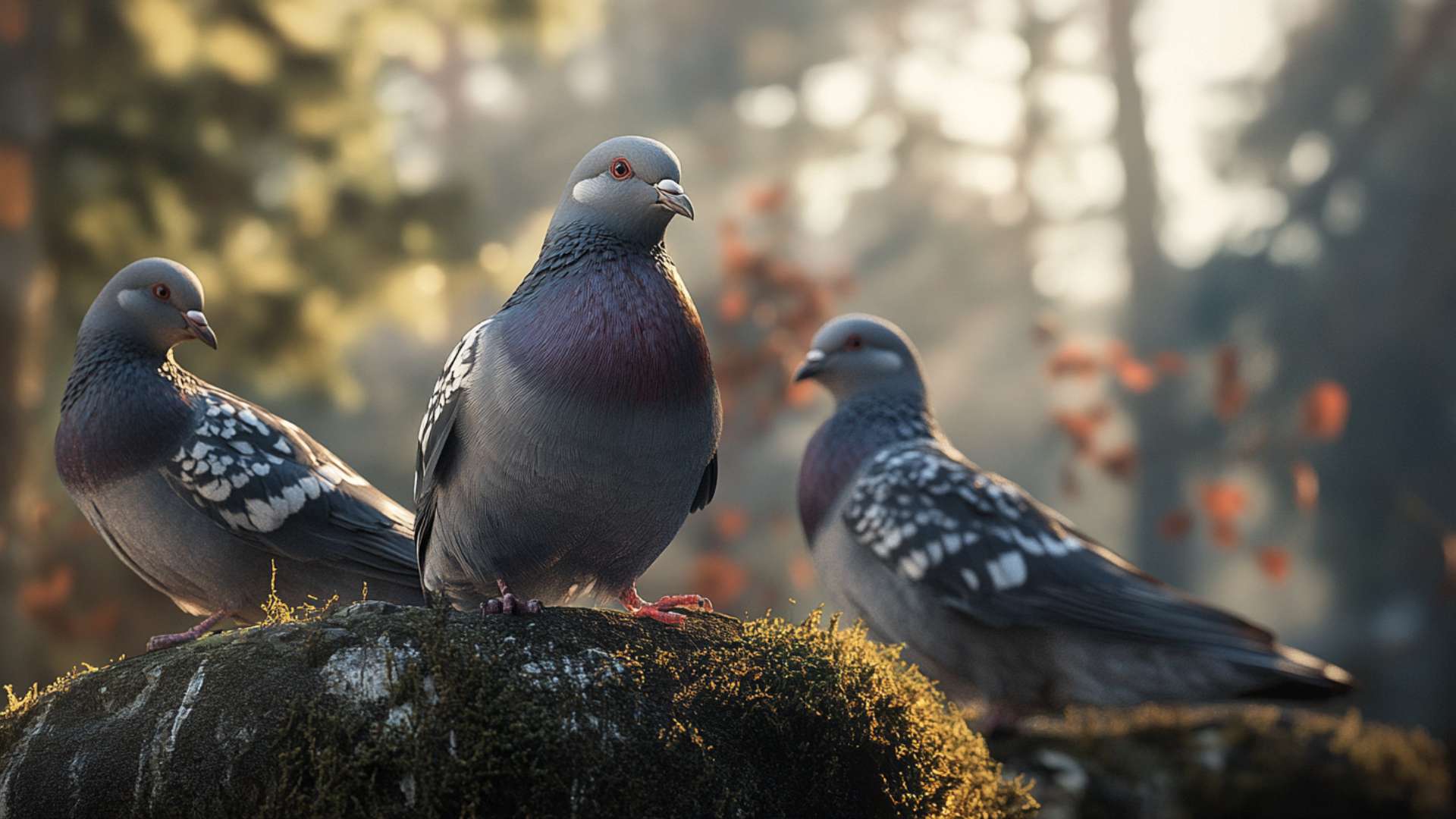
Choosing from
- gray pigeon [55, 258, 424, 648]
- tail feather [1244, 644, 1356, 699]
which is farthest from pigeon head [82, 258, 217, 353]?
tail feather [1244, 644, 1356, 699]

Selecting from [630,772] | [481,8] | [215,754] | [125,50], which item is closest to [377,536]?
[215,754]

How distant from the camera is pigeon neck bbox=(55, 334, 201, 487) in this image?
11.5ft

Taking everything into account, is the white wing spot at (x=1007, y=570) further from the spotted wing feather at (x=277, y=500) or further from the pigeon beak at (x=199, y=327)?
the pigeon beak at (x=199, y=327)

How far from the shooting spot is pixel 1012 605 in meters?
4.59

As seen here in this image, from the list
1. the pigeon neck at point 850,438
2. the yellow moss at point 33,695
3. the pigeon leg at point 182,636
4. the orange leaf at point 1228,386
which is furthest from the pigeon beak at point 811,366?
the orange leaf at point 1228,386

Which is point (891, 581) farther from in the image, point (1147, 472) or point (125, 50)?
point (1147, 472)

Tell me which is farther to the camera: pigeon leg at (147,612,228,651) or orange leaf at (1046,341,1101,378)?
orange leaf at (1046,341,1101,378)

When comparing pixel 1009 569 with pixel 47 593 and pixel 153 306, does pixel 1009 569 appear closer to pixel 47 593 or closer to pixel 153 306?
pixel 153 306

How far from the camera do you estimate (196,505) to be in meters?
3.50

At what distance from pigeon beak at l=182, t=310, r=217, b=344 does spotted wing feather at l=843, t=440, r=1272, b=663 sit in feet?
8.30

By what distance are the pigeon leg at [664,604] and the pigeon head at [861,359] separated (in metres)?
2.28

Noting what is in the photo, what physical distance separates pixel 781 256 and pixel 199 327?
10.3 metres

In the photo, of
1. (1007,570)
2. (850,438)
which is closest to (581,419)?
(1007,570)

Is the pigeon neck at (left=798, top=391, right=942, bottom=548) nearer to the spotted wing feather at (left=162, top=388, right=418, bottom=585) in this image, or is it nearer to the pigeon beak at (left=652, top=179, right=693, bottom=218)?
the spotted wing feather at (left=162, top=388, right=418, bottom=585)
